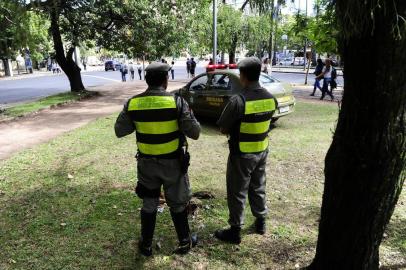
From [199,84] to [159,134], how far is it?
6872mm

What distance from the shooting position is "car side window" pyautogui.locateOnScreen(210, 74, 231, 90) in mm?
9250

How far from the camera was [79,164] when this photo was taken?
6.76 m

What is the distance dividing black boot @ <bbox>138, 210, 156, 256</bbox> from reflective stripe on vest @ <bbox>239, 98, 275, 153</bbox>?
41.4 inches

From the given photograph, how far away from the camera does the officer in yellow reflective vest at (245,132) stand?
3631 millimetres

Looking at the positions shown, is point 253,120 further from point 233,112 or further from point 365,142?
point 365,142

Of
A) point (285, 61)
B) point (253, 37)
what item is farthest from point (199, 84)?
point (285, 61)

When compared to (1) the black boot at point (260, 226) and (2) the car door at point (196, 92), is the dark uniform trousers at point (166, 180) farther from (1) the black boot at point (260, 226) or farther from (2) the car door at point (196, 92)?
(2) the car door at point (196, 92)

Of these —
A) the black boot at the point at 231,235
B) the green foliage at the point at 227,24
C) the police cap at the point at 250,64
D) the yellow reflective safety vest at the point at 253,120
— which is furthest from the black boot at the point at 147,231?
the green foliage at the point at 227,24

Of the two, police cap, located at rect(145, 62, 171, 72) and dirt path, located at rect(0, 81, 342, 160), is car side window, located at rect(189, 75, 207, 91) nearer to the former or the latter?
dirt path, located at rect(0, 81, 342, 160)

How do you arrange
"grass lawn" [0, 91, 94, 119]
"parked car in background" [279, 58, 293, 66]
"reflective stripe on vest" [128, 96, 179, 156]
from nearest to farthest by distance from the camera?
"reflective stripe on vest" [128, 96, 179, 156], "grass lawn" [0, 91, 94, 119], "parked car in background" [279, 58, 293, 66]

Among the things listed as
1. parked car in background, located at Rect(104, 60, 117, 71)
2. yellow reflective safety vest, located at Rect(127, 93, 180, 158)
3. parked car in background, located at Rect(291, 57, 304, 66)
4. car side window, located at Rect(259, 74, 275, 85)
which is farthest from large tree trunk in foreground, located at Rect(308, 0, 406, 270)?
parked car in background, located at Rect(291, 57, 304, 66)

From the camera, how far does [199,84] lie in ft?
33.2

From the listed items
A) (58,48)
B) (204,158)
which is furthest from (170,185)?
(58,48)

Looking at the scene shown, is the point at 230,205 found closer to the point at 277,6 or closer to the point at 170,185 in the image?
the point at 170,185
